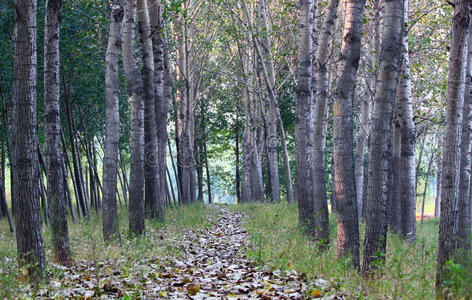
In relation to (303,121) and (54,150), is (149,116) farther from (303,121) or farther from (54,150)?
(54,150)

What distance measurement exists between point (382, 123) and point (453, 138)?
103cm

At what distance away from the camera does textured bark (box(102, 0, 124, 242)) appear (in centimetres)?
977

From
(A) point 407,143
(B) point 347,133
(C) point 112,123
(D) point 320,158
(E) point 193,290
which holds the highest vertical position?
(C) point 112,123

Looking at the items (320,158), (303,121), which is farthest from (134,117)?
(320,158)

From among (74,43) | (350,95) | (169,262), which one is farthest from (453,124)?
(74,43)

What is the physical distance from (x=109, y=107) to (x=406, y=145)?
8.32 meters

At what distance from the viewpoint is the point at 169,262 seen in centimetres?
820

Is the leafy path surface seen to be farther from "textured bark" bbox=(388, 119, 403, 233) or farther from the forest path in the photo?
"textured bark" bbox=(388, 119, 403, 233)

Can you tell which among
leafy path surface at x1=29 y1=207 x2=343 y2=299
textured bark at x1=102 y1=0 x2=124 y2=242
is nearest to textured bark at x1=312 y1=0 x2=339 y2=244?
leafy path surface at x1=29 y1=207 x2=343 y2=299

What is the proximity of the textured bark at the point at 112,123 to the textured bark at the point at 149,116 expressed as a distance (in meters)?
2.69

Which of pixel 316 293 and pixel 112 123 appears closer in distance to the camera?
pixel 316 293

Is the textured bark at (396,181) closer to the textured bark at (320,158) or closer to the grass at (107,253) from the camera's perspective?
the textured bark at (320,158)

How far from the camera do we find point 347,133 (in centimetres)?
780

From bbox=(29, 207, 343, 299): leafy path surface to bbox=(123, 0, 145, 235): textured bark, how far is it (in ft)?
8.35
